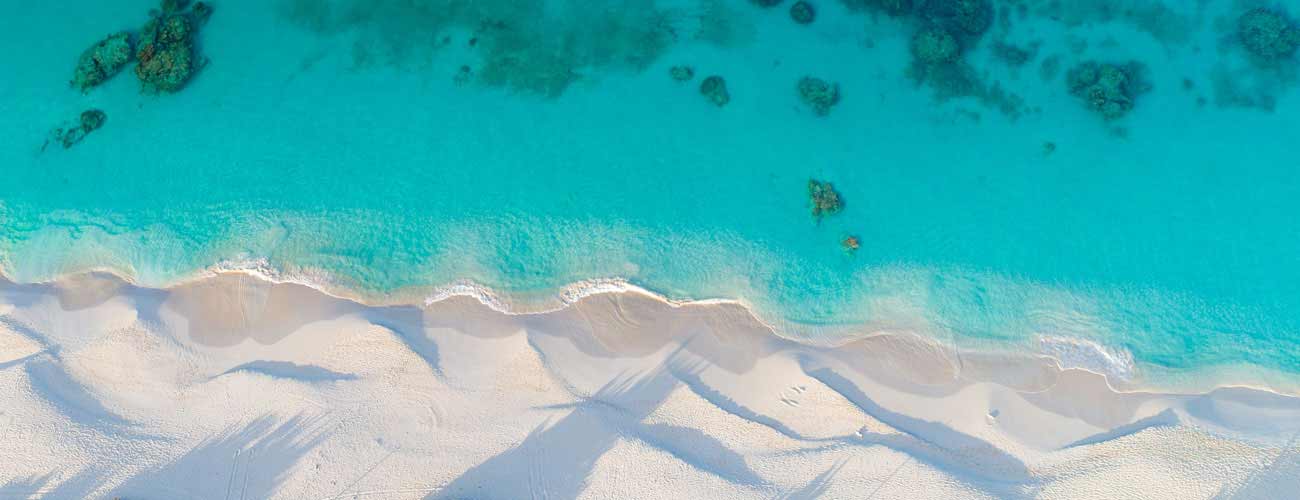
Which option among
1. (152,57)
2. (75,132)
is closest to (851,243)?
(152,57)

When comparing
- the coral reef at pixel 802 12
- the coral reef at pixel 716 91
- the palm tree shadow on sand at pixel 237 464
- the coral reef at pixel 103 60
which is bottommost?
the palm tree shadow on sand at pixel 237 464

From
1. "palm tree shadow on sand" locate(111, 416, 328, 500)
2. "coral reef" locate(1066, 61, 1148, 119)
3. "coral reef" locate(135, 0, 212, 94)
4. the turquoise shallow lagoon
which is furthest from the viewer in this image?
"coral reef" locate(135, 0, 212, 94)

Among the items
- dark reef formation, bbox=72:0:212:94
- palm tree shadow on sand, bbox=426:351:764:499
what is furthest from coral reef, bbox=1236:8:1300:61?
dark reef formation, bbox=72:0:212:94

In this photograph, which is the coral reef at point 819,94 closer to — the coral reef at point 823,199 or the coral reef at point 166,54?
the coral reef at point 823,199

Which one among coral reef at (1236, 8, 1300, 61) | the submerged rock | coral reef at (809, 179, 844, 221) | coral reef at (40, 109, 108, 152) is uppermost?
coral reef at (1236, 8, 1300, 61)

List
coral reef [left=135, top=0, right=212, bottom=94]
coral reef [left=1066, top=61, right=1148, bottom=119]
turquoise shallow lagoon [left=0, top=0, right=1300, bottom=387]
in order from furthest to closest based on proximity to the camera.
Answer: coral reef [left=135, top=0, right=212, bottom=94], coral reef [left=1066, top=61, right=1148, bottom=119], turquoise shallow lagoon [left=0, top=0, right=1300, bottom=387]

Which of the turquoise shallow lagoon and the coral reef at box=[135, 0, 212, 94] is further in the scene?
the coral reef at box=[135, 0, 212, 94]

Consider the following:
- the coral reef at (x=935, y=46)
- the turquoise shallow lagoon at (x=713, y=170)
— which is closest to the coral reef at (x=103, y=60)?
the turquoise shallow lagoon at (x=713, y=170)

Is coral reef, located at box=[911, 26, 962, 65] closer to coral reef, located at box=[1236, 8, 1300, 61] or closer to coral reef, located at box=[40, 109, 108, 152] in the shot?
coral reef, located at box=[1236, 8, 1300, 61]
